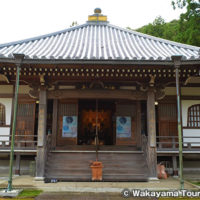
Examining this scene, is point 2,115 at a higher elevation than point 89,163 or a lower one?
higher

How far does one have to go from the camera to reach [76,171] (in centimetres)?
816

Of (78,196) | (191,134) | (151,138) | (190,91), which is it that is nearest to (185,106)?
(190,91)

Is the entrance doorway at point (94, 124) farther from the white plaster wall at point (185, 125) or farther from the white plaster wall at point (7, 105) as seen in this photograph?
the white plaster wall at point (185, 125)

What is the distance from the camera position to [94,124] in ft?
51.3

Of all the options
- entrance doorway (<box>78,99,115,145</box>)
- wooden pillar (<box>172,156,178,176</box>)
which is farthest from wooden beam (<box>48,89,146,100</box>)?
entrance doorway (<box>78,99,115,145</box>)

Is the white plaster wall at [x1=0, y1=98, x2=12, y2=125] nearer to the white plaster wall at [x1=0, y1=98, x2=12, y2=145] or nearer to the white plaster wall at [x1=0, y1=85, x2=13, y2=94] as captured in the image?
the white plaster wall at [x1=0, y1=98, x2=12, y2=145]

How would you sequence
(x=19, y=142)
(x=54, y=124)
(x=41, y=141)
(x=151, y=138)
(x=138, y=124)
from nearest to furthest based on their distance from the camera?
1. (x=41, y=141)
2. (x=151, y=138)
3. (x=19, y=142)
4. (x=54, y=124)
5. (x=138, y=124)

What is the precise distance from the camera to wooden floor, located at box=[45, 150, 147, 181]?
791 centimetres

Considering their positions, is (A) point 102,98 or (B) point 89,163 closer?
(B) point 89,163

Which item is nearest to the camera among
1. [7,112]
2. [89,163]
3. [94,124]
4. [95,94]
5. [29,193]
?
[29,193]

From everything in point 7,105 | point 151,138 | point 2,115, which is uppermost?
point 7,105

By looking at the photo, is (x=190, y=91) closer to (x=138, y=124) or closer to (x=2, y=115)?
(x=138, y=124)

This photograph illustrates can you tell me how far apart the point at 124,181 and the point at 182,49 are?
698cm

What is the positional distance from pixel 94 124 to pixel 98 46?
6.49m
